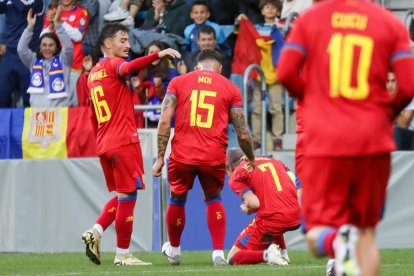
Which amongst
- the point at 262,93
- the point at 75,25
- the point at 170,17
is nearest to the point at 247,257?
the point at 262,93

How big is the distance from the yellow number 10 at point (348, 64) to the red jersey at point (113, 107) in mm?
A: 5544

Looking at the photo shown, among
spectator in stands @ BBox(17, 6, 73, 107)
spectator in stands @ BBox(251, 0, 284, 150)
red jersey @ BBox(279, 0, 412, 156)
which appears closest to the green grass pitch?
spectator in stands @ BBox(251, 0, 284, 150)

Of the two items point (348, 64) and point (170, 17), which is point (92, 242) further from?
point (170, 17)

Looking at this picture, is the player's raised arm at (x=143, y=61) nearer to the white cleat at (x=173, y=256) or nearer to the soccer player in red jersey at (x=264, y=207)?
the soccer player in red jersey at (x=264, y=207)

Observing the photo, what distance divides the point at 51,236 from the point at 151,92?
2.80m

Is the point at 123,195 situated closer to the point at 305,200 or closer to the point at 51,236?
the point at 51,236

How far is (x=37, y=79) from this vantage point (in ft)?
57.3

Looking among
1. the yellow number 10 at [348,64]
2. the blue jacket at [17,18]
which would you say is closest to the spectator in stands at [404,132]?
the blue jacket at [17,18]

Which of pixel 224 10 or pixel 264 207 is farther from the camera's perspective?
pixel 224 10

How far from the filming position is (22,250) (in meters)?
15.9

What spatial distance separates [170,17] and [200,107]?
22.6 feet

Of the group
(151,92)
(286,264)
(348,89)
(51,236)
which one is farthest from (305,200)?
(151,92)

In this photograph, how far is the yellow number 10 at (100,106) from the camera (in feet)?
40.3

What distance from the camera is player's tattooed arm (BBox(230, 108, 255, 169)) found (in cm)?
1181
